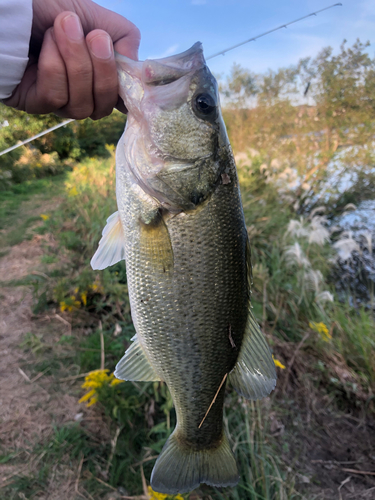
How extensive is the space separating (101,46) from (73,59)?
124mm

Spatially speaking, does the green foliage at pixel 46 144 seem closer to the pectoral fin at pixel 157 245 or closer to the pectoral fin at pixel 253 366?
the pectoral fin at pixel 157 245

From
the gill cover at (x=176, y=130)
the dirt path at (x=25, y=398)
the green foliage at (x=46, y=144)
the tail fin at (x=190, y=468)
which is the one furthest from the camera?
the green foliage at (x=46, y=144)

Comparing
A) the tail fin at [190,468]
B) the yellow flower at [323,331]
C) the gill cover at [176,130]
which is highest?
the gill cover at [176,130]

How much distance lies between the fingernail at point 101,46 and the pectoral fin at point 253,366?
1.17m

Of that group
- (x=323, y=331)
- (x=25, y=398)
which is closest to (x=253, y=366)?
(x=323, y=331)

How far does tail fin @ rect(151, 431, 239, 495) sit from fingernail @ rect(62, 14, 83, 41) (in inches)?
66.9

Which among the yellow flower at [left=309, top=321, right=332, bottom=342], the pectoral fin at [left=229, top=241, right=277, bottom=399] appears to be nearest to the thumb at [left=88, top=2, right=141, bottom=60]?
the pectoral fin at [left=229, top=241, right=277, bottom=399]

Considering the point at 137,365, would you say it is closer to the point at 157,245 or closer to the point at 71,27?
the point at 157,245

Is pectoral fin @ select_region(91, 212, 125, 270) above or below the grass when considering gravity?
above

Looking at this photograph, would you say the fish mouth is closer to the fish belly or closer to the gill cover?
the gill cover

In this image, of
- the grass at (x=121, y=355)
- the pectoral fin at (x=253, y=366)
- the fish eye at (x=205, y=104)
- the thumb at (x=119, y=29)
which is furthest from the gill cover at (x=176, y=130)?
the grass at (x=121, y=355)

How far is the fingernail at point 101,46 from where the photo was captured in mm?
1076

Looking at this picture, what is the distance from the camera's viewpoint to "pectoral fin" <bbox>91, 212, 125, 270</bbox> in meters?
1.34

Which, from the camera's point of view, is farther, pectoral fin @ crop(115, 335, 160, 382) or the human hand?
pectoral fin @ crop(115, 335, 160, 382)
